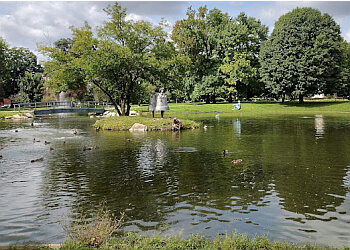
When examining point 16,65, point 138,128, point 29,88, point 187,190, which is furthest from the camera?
point 16,65

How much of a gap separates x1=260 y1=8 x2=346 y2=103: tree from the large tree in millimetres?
30502

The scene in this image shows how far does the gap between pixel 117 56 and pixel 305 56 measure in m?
39.3

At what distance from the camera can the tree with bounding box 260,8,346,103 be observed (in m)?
59.7

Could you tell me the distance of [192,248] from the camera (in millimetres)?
6238

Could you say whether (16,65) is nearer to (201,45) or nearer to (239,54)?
(201,45)

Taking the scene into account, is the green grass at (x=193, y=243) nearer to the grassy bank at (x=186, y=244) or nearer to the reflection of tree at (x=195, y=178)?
the grassy bank at (x=186, y=244)

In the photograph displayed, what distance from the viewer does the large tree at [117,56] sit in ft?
112

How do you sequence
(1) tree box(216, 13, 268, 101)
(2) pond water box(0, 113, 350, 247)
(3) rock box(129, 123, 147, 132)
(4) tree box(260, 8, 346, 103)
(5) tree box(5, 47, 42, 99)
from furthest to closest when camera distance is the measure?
1. (5) tree box(5, 47, 42, 99)
2. (1) tree box(216, 13, 268, 101)
3. (4) tree box(260, 8, 346, 103)
4. (3) rock box(129, 123, 147, 132)
5. (2) pond water box(0, 113, 350, 247)

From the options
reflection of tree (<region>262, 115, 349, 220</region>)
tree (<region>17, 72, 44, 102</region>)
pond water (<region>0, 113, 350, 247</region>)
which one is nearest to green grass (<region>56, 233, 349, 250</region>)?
pond water (<region>0, 113, 350, 247</region>)

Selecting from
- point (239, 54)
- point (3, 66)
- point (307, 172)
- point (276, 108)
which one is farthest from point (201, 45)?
point (307, 172)

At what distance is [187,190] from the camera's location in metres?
10.9

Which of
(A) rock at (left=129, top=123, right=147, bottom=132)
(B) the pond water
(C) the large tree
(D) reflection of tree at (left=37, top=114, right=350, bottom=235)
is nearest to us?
(B) the pond water

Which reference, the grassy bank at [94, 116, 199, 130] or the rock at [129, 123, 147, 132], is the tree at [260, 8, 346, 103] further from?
Result: the rock at [129, 123, 147, 132]

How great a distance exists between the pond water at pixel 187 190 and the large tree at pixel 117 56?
16590mm
